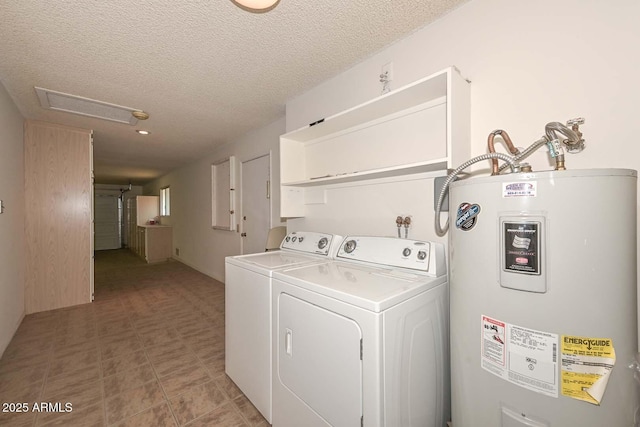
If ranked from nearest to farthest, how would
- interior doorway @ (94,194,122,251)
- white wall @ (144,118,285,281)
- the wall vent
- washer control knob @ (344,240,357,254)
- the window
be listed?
1. washer control knob @ (344,240,357,254)
2. the wall vent
3. white wall @ (144,118,285,281)
4. the window
5. interior doorway @ (94,194,122,251)

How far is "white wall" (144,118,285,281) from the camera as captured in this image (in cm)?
317

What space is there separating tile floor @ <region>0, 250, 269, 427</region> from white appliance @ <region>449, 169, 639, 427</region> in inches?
55.4

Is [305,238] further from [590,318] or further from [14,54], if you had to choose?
[14,54]

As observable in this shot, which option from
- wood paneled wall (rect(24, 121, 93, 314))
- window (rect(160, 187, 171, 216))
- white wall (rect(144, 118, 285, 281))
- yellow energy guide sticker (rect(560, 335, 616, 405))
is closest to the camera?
yellow energy guide sticker (rect(560, 335, 616, 405))

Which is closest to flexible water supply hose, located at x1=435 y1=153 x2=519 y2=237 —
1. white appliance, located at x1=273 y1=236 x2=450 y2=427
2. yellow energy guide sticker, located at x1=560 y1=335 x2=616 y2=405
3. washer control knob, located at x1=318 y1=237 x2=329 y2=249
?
white appliance, located at x1=273 y1=236 x2=450 y2=427

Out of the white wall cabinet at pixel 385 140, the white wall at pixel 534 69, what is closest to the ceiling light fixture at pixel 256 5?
the white wall cabinet at pixel 385 140

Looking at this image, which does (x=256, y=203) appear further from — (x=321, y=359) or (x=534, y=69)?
(x=534, y=69)

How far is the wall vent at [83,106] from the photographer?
2.38 meters

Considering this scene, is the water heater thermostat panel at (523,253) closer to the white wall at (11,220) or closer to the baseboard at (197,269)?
the white wall at (11,220)

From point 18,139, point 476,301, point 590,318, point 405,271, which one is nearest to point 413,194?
point 405,271

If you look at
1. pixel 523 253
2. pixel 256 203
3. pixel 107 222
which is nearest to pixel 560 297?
pixel 523 253

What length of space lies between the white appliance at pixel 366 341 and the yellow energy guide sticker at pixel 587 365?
0.46 m

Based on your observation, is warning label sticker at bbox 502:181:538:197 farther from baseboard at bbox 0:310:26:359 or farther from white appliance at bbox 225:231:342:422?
baseboard at bbox 0:310:26:359

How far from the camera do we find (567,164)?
3.50ft
